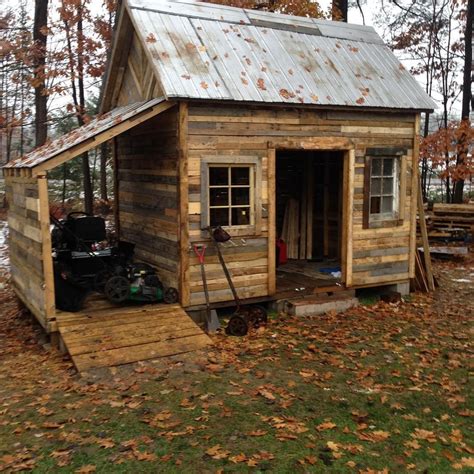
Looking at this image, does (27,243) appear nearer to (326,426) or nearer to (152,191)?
(152,191)

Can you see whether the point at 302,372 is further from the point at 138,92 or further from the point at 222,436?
the point at 138,92

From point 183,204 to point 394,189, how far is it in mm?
4589

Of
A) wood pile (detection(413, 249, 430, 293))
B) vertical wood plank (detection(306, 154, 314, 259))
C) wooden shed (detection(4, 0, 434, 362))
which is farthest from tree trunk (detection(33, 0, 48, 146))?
wood pile (detection(413, 249, 430, 293))

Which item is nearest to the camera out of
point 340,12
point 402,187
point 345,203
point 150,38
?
point 150,38

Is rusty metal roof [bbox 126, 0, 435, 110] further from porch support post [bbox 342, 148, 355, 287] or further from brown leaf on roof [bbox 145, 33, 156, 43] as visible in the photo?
porch support post [bbox 342, 148, 355, 287]

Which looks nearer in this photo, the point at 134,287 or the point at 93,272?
the point at 134,287

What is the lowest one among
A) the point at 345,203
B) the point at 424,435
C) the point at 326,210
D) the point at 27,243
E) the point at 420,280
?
the point at 424,435

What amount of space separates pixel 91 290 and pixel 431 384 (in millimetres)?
5754

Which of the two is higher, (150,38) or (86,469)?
(150,38)

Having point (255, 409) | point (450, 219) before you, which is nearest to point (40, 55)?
point (450, 219)

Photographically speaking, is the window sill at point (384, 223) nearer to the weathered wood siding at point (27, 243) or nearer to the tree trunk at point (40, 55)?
the weathered wood siding at point (27, 243)

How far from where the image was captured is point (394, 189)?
35.1ft

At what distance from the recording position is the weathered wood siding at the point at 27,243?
7.88 meters

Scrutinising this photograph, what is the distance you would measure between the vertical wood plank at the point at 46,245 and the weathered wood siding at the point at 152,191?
77.1 inches
